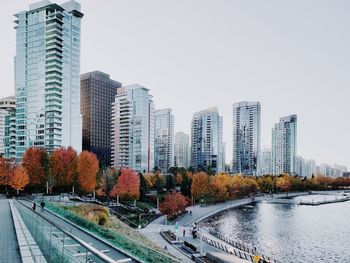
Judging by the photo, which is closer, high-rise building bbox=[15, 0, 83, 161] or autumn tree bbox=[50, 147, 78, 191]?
autumn tree bbox=[50, 147, 78, 191]

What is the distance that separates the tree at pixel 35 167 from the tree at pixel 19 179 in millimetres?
4531

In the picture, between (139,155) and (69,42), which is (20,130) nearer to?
(69,42)

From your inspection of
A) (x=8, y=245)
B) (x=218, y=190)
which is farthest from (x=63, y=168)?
(x=8, y=245)

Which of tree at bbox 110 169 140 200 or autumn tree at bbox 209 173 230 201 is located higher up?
tree at bbox 110 169 140 200

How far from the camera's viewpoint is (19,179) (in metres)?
63.5

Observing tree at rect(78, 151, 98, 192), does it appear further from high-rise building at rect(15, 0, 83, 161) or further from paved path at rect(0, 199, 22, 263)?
high-rise building at rect(15, 0, 83, 161)

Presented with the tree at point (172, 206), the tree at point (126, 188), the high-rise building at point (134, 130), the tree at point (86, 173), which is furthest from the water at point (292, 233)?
the high-rise building at point (134, 130)

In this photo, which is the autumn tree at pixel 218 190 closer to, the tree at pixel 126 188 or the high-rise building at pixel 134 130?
the tree at pixel 126 188

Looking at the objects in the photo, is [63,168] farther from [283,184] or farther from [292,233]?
[283,184]

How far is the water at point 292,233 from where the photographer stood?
44.8m

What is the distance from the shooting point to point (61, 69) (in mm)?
125250

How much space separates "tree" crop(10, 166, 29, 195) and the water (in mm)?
37609

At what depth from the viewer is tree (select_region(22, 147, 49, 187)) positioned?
69.7m

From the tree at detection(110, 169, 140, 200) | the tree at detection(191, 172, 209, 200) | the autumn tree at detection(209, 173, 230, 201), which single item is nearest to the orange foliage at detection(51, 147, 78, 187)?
the tree at detection(110, 169, 140, 200)
